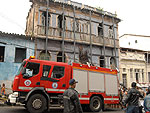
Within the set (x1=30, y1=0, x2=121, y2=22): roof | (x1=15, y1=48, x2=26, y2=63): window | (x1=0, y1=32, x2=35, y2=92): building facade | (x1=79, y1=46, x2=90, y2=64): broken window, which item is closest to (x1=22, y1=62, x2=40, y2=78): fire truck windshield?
(x1=0, y1=32, x2=35, y2=92): building facade

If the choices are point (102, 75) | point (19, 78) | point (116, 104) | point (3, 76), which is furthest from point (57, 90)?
point (3, 76)

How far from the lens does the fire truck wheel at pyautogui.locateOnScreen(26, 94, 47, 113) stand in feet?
25.6

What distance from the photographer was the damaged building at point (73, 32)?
16.6 metres

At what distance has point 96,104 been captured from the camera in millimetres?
9953

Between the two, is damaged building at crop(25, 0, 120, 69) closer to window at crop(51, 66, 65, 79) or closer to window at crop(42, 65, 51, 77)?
window at crop(51, 66, 65, 79)

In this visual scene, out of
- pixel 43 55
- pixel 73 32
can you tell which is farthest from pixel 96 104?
pixel 73 32

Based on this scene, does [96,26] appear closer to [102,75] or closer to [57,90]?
[102,75]

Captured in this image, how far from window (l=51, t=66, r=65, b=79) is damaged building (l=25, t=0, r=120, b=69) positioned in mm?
7002

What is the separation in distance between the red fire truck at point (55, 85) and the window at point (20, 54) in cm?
736

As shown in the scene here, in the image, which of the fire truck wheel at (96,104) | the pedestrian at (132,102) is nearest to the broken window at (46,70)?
the fire truck wheel at (96,104)

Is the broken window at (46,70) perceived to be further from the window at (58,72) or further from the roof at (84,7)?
the roof at (84,7)

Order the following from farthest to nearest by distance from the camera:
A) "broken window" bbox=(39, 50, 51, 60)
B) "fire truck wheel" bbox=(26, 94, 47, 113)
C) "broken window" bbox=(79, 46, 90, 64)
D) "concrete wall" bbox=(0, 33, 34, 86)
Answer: "broken window" bbox=(79, 46, 90, 64)
"broken window" bbox=(39, 50, 51, 60)
"concrete wall" bbox=(0, 33, 34, 86)
"fire truck wheel" bbox=(26, 94, 47, 113)

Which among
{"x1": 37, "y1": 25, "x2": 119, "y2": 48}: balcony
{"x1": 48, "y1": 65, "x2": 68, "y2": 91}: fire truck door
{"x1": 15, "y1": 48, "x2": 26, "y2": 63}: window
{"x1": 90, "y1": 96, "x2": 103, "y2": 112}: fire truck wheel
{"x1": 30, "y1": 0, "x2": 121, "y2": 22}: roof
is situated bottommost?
{"x1": 90, "y1": 96, "x2": 103, "y2": 112}: fire truck wheel

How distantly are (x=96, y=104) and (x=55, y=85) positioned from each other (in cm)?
314
